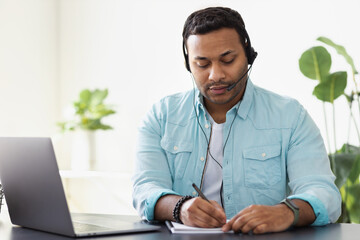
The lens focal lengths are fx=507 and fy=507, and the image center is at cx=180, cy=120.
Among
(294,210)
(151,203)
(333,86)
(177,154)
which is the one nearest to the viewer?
(294,210)

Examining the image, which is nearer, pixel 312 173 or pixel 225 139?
pixel 312 173

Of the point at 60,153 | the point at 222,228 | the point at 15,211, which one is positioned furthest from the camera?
the point at 60,153

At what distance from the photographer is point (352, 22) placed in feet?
9.70

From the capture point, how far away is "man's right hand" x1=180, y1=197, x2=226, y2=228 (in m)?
1.25

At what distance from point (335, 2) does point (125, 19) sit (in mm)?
1492

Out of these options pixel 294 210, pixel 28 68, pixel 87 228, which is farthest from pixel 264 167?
pixel 28 68

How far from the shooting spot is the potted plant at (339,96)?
2.55 metres

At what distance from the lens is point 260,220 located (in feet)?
3.94

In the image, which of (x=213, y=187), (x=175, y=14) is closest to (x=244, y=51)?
(x=213, y=187)

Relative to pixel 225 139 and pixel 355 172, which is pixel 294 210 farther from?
pixel 355 172

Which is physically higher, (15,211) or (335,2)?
(335,2)

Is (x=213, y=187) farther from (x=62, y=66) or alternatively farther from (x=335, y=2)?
(x=62, y=66)

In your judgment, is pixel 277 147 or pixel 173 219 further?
pixel 277 147

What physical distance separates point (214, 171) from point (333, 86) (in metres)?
1.24
